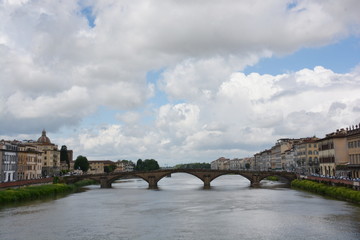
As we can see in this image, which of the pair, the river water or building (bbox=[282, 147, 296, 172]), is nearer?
the river water

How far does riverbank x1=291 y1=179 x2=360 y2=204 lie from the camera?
5259 cm

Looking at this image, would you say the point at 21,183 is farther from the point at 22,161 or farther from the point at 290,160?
the point at 290,160

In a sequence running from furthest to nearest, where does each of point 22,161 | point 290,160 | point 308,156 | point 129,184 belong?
point 290,160, point 129,184, point 308,156, point 22,161

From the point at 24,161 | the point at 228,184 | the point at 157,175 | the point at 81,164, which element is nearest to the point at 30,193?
the point at 24,161

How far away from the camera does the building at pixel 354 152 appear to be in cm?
6825

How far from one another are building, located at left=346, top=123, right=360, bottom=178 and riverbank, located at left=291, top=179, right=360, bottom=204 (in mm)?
5788

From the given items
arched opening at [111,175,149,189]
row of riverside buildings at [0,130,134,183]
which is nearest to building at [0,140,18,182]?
row of riverside buildings at [0,130,134,183]

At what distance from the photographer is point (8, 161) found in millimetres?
79500

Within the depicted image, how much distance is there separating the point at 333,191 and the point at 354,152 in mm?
12545

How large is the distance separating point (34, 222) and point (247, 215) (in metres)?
22.3

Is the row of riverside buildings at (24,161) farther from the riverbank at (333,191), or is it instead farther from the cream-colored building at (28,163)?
the riverbank at (333,191)

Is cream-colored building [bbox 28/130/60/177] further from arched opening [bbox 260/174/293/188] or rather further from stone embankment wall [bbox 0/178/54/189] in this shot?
arched opening [bbox 260/174/293/188]

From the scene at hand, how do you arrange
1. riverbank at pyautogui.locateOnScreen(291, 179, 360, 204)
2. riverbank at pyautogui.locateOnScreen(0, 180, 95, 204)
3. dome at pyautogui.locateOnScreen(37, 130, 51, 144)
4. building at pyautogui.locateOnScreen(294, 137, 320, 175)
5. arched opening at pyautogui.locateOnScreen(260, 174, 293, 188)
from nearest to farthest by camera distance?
riverbank at pyautogui.locateOnScreen(291, 179, 360, 204) → riverbank at pyautogui.locateOnScreen(0, 180, 95, 204) → arched opening at pyautogui.locateOnScreen(260, 174, 293, 188) → building at pyautogui.locateOnScreen(294, 137, 320, 175) → dome at pyautogui.locateOnScreen(37, 130, 51, 144)

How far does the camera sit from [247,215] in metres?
44.9
